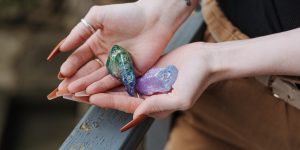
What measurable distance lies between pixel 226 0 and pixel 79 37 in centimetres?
28

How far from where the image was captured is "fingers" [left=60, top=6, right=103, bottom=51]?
2.57 ft

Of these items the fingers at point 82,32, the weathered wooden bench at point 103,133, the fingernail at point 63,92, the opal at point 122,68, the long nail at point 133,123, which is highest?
the fingers at point 82,32

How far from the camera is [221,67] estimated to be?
27.9 inches

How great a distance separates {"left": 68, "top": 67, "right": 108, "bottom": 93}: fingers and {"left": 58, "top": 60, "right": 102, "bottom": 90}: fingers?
0.02 meters

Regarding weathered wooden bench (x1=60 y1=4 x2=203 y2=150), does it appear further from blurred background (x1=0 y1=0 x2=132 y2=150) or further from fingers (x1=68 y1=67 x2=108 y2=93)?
blurred background (x1=0 y1=0 x2=132 y2=150)

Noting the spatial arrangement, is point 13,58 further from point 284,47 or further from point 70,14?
point 284,47

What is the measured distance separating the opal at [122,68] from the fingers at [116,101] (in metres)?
0.05

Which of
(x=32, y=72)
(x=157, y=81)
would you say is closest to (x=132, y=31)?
(x=157, y=81)

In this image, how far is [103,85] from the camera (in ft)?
2.43

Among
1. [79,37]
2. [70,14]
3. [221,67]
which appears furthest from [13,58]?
[221,67]

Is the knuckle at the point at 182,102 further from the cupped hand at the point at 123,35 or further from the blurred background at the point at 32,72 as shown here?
the blurred background at the point at 32,72

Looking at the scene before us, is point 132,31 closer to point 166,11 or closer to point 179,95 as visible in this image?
point 166,11

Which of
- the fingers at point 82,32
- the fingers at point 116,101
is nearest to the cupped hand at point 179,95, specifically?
the fingers at point 116,101

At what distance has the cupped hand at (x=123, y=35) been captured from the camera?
793 millimetres
